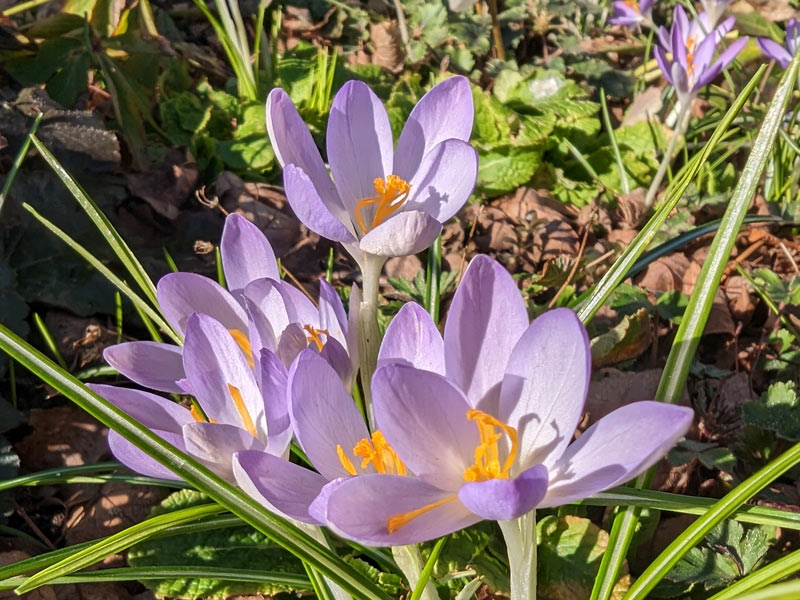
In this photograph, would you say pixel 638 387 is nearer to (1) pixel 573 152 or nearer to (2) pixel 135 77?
(1) pixel 573 152

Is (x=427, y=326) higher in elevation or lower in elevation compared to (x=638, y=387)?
higher

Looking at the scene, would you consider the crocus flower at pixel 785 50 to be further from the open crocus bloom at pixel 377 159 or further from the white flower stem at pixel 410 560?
the white flower stem at pixel 410 560

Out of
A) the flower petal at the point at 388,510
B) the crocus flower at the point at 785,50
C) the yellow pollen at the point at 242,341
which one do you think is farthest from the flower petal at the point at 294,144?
the crocus flower at the point at 785,50

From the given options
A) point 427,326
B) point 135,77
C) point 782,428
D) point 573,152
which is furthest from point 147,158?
point 782,428

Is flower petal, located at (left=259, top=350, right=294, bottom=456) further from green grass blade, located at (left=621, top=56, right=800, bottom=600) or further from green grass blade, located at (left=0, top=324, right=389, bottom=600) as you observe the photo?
green grass blade, located at (left=621, top=56, right=800, bottom=600)

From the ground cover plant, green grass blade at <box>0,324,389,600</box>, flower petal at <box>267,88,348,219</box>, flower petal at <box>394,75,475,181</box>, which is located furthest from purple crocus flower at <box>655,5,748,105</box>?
green grass blade at <box>0,324,389,600</box>

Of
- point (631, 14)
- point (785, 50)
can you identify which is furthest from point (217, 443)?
point (631, 14)
